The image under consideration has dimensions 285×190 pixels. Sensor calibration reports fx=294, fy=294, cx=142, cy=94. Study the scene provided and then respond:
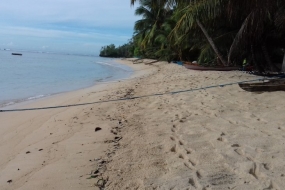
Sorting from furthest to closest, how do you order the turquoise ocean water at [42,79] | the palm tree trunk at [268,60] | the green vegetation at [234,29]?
1. the palm tree trunk at [268,60]
2. the turquoise ocean water at [42,79]
3. the green vegetation at [234,29]

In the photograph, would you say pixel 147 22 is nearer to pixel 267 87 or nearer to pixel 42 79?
pixel 42 79

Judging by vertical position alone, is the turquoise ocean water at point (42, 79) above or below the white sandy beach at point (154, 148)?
below

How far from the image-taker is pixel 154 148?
3270 millimetres

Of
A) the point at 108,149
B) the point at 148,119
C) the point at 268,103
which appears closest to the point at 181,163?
the point at 108,149

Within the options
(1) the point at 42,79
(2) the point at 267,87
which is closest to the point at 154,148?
(2) the point at 267,87

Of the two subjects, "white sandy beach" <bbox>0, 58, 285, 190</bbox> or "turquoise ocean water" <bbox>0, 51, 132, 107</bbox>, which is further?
"turquoise ocean water" <bbox>0, 51, 132, 107</bbox>

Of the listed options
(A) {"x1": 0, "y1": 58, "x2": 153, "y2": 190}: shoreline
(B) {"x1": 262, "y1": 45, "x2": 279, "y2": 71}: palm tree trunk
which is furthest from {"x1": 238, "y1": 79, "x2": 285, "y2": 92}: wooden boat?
(B) {"x1": 262, "y1": 45, "x2": 279, "y2": 71}: palm tree trunk

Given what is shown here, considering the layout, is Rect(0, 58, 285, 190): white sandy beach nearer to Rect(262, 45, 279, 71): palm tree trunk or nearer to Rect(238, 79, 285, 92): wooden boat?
Rect(238, 79, 285, 92): wooden boat

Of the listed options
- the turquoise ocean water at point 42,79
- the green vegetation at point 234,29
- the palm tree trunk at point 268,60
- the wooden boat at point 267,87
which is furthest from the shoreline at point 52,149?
the palm tree trunk at point 268,60

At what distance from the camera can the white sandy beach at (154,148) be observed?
2.53 m

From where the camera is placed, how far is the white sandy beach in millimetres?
2533

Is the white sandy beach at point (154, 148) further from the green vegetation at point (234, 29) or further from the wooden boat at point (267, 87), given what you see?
the green vegetation at point (234, 29)

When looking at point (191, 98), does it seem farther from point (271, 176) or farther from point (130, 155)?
point (271, 176)

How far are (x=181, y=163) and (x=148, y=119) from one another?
2003 mm
